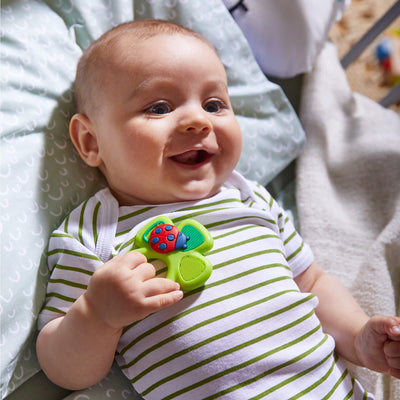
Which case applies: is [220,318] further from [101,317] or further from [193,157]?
[193,157]

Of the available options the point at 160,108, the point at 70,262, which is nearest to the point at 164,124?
the point at 160,108

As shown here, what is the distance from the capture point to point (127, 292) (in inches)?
29.3

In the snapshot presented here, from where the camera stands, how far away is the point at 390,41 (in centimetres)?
206

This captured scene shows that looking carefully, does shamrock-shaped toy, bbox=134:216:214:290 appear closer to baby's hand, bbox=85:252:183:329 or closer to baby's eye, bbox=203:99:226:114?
baby's hand, bbox=85:252:183:329

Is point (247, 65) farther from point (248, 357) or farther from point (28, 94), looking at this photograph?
point (248, 357)

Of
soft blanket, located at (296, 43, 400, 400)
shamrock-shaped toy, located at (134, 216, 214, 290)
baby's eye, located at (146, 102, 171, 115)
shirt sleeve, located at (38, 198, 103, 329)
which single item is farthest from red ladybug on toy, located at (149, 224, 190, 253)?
soft blanket, located at (296, 43, 400, 400)

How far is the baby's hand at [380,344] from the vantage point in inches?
32.4

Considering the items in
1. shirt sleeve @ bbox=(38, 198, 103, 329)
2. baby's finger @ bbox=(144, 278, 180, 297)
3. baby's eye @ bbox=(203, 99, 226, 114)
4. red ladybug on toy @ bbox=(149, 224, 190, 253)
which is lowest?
shirt sleeve @ bbox=(38, 198, 103, 329)

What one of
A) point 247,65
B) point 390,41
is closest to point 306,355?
point 247,65

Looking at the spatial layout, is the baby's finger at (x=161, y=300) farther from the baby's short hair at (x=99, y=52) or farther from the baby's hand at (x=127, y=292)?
the baby's short hair at (x=99, y=52)

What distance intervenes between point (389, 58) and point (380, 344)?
1.54 meters

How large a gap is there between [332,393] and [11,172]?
0.73 metres

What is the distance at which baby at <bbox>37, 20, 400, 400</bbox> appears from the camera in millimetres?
805

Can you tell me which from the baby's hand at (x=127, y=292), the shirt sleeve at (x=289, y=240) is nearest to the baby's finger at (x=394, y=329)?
the shirt sleeve at (x=289, y=240)
